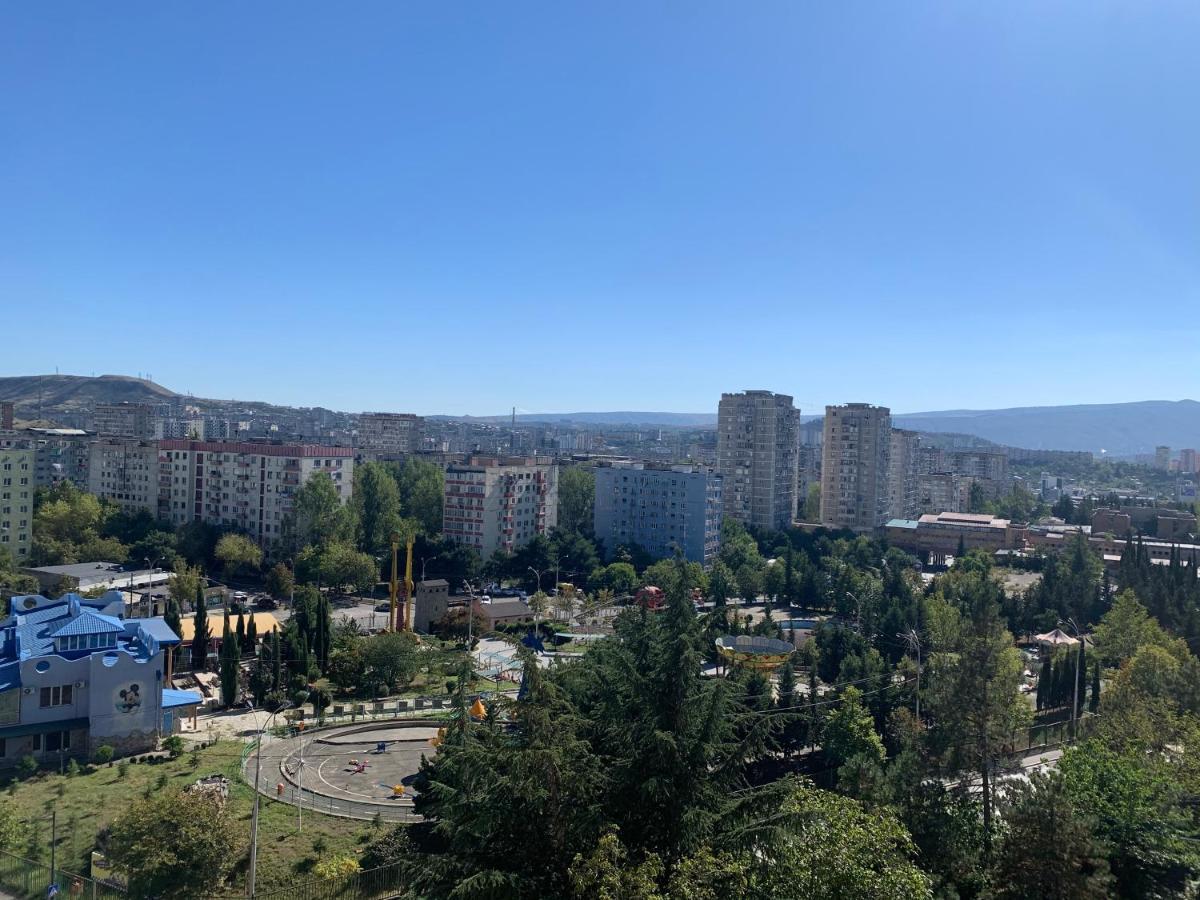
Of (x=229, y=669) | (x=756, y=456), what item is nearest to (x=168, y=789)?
(x=229, y=669)

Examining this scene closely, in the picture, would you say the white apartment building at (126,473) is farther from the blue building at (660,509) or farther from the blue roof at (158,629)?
the blue roof at (158,629)

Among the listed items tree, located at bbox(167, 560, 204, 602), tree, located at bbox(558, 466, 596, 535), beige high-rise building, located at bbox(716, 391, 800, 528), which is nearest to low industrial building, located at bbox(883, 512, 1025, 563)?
beige high-rise building, located at bbox(716, 391, 800, 528)

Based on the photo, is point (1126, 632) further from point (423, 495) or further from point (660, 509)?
point (423, 495)

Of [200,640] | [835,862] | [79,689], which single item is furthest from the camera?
[200,640]

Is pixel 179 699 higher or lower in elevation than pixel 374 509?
lower

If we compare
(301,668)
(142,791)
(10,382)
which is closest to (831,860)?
(142,791)

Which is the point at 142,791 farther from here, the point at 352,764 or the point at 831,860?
the point at 831,860

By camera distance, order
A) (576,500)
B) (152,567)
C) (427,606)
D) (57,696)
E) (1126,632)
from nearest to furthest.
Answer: (57,696) < (1126,632) < (427,606) < (152,567) < (576,500)
